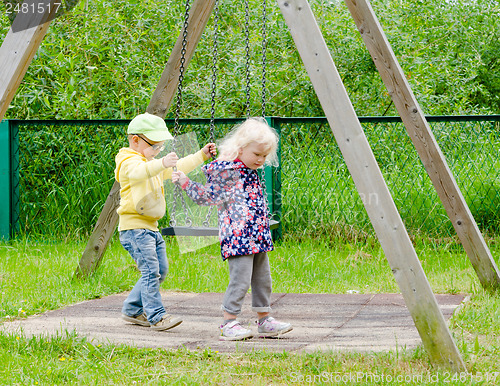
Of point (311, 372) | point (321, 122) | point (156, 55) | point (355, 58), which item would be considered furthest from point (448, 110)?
point (311, 372)

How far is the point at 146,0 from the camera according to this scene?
8.93m

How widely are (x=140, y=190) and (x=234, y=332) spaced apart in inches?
38.9

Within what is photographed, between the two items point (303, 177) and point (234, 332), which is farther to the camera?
point (303, 177)

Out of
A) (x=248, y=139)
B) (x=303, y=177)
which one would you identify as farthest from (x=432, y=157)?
(x=303, y=177)

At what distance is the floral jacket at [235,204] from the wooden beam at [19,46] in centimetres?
106

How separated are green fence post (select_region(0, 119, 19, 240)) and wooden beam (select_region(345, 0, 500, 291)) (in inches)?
180

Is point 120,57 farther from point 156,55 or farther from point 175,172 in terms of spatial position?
point 175,172

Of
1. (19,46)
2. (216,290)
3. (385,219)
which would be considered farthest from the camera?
(216,290)

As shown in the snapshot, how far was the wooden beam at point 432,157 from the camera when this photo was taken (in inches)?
173

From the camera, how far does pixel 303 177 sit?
285 inches

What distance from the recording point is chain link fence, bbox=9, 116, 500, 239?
6.94m

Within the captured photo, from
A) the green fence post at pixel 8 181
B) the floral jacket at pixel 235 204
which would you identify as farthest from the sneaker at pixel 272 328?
the green fence post at pixel 8 181

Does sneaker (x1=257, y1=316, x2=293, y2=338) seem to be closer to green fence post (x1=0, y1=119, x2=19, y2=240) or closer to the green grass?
the green grass

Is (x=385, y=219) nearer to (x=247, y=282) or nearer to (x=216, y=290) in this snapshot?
(x=247, y=282)
